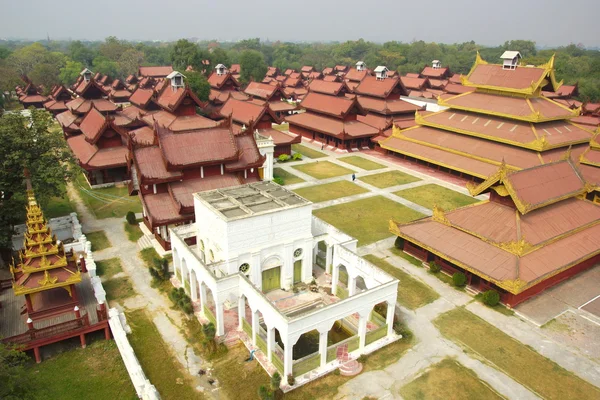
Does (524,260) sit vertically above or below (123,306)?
above

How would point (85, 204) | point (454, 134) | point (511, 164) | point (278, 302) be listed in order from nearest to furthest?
point (278, 302) → point (85, 204) → point (511, 164) → point (454, 134)

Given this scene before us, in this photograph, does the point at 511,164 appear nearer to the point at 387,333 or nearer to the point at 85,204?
the point at 387,333

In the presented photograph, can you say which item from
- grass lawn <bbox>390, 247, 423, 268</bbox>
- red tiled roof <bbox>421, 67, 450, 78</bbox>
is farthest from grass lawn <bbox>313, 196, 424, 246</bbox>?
red tiled roof <bbox>421, 67, 450, 78</bbox>

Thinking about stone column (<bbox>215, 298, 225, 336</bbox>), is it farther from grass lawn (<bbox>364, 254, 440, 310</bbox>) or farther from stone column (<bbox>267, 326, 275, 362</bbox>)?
grass lawn (<bbox>364, 254, 440, 310</bbox>)

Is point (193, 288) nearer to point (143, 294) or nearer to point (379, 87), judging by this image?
point (143, 294)

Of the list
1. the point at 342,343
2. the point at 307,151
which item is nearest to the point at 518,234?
the point at 342,343

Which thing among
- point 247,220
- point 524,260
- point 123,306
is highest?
point 247,220

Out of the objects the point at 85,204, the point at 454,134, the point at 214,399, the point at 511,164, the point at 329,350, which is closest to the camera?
the point at 214,399

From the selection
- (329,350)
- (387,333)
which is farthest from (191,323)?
(387,333)
